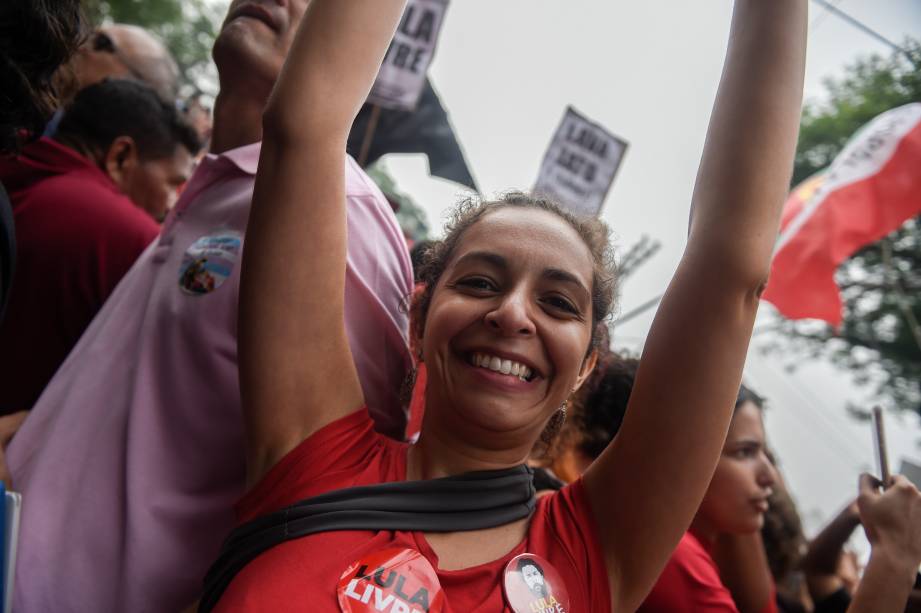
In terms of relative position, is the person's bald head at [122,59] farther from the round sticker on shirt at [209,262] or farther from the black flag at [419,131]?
the round sticker on shirt at [209,262]

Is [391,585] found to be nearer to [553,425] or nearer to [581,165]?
[553,425]

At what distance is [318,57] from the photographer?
116 cm

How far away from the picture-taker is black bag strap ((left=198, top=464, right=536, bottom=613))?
103 cm

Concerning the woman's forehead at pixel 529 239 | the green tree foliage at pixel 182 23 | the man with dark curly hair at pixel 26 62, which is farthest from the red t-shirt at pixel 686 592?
the green tree foliage at pixel 182 23

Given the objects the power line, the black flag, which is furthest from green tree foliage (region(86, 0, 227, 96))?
the power line

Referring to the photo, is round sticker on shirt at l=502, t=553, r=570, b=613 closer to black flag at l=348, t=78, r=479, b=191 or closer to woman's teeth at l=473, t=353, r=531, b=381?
woman's teeth at l=473, t=353, r=531, b=381

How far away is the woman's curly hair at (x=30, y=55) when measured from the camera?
1.23 metres

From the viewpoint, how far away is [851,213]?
16.4ft

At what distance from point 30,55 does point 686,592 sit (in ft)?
6.43

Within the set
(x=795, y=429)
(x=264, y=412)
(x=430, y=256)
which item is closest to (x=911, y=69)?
(x=430, y=256)

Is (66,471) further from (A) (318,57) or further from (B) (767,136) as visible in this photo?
(B) (767,136)

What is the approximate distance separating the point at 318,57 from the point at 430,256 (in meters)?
0.56

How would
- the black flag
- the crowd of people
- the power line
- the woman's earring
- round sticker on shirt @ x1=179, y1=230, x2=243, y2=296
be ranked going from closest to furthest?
the crowd of people < round sticker on shirt @ x1=179, y1=230, x2=243, y2=296 < the woman's earring < the power line < the black flag

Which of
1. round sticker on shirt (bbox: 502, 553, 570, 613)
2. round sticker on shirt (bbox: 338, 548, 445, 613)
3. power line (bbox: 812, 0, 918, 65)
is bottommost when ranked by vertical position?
round sticker on shirt (bbox: 338, 548, 445, 613)
